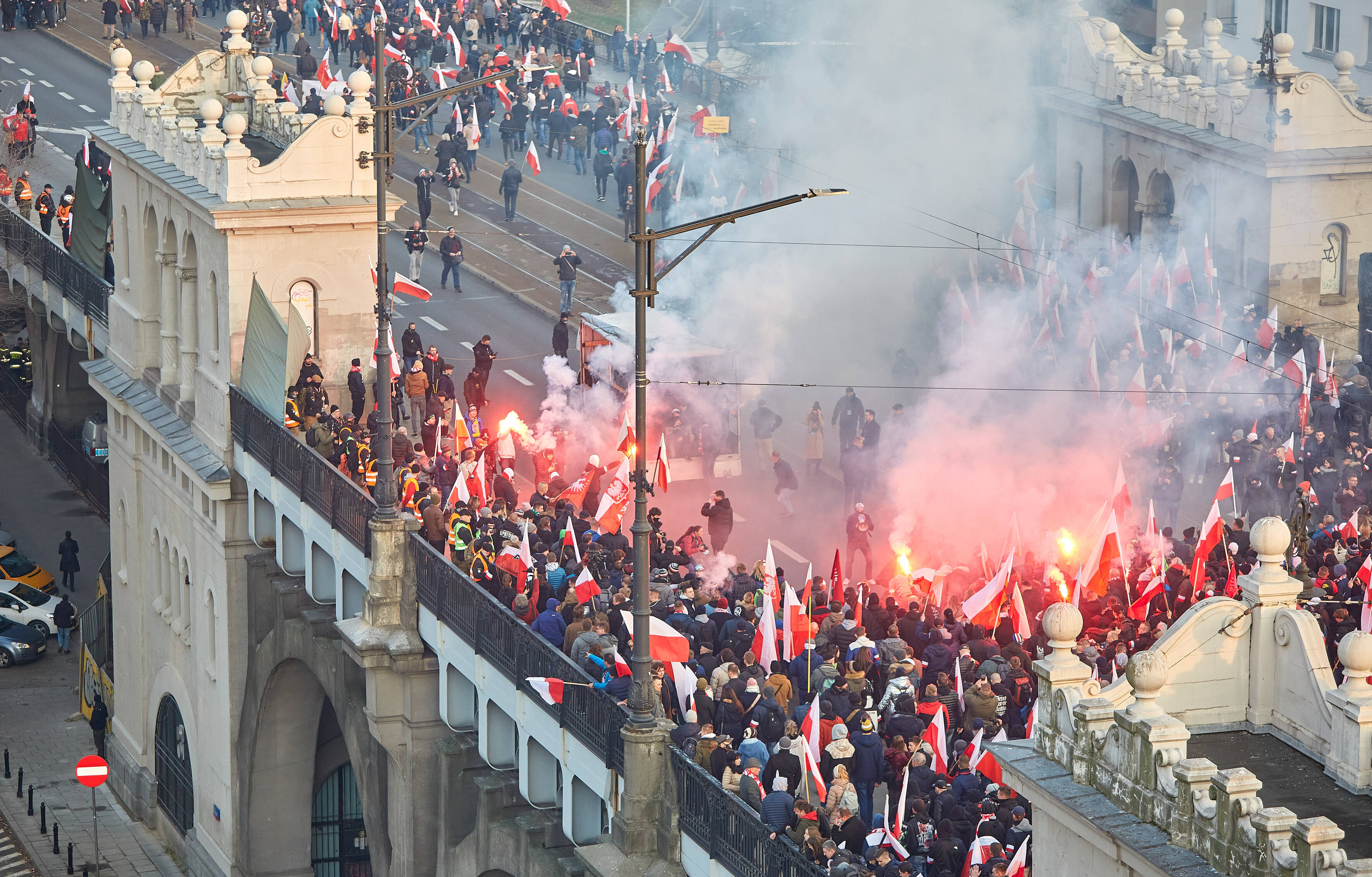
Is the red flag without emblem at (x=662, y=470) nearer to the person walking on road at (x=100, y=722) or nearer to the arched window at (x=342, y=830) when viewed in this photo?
the arched window at (x=342, y=830)

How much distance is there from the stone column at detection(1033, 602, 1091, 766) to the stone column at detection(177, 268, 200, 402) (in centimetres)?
2355

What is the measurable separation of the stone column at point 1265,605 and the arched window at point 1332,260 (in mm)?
32895

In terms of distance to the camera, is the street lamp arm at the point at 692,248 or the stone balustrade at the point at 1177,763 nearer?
the stone balustrade at the point at 1177,763

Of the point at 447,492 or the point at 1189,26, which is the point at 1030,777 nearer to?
the point at 447,492

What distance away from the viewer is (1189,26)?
6994cm

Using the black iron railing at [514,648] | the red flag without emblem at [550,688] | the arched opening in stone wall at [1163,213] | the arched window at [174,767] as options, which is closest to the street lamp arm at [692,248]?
the black iron railing at [514,648]

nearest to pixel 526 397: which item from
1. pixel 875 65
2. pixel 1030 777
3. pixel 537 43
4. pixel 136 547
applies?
pixel 136 547

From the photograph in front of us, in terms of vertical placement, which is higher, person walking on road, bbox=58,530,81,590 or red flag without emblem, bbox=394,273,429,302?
red flag without emblem, bbox=394,273,429,302

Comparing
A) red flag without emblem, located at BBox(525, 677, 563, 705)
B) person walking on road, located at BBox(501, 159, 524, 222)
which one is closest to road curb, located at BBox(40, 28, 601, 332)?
person walking on road, located at BBox(501, 159, 524, 222)

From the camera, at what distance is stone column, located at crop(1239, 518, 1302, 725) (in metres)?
18.0

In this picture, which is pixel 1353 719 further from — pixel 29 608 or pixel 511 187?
pixel 511 187

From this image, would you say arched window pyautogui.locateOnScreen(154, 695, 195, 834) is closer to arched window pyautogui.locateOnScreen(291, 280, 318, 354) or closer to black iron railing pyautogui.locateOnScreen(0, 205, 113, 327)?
black iron railing pyautogui.locateOnScreen(0, 205, 113, 327)

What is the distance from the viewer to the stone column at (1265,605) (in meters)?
18.0

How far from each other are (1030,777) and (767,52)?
45.4 metres
